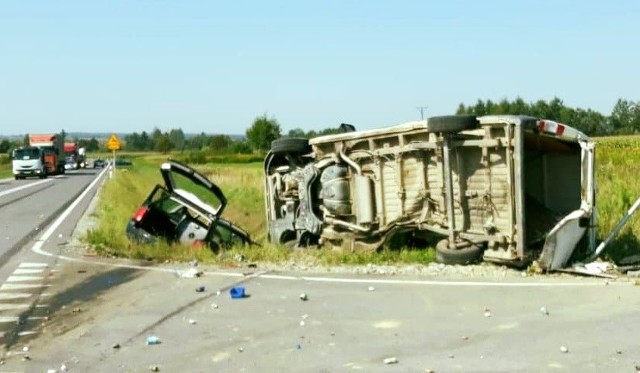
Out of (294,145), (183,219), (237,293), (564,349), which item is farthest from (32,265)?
(564,349)

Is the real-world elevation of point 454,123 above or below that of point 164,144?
below

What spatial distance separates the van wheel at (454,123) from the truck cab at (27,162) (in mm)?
53288

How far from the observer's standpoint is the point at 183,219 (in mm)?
14016

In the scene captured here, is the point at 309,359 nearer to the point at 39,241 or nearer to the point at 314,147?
the point at 314,147

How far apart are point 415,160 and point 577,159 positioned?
7.34 feet

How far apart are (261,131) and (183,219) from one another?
3625 inches

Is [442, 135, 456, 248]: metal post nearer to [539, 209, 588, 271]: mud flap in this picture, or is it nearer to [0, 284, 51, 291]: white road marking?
[539, 209, 588, 271]: mud flap

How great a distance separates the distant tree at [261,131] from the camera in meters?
105

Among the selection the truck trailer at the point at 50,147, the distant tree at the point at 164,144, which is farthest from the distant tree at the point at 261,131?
the distant tree at the point at 164,144

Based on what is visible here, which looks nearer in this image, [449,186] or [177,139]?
[449,186]

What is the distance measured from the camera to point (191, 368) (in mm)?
6875

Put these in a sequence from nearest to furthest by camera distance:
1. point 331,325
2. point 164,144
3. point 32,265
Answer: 1. point 331,325
2. point 32,265
3. point 164,144

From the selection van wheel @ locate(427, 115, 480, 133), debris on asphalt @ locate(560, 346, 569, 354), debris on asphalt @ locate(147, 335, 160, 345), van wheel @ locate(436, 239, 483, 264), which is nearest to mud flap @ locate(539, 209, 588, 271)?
van wheel @ locate(436, 239, 483, 264)

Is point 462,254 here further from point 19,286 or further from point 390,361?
point 19,286
